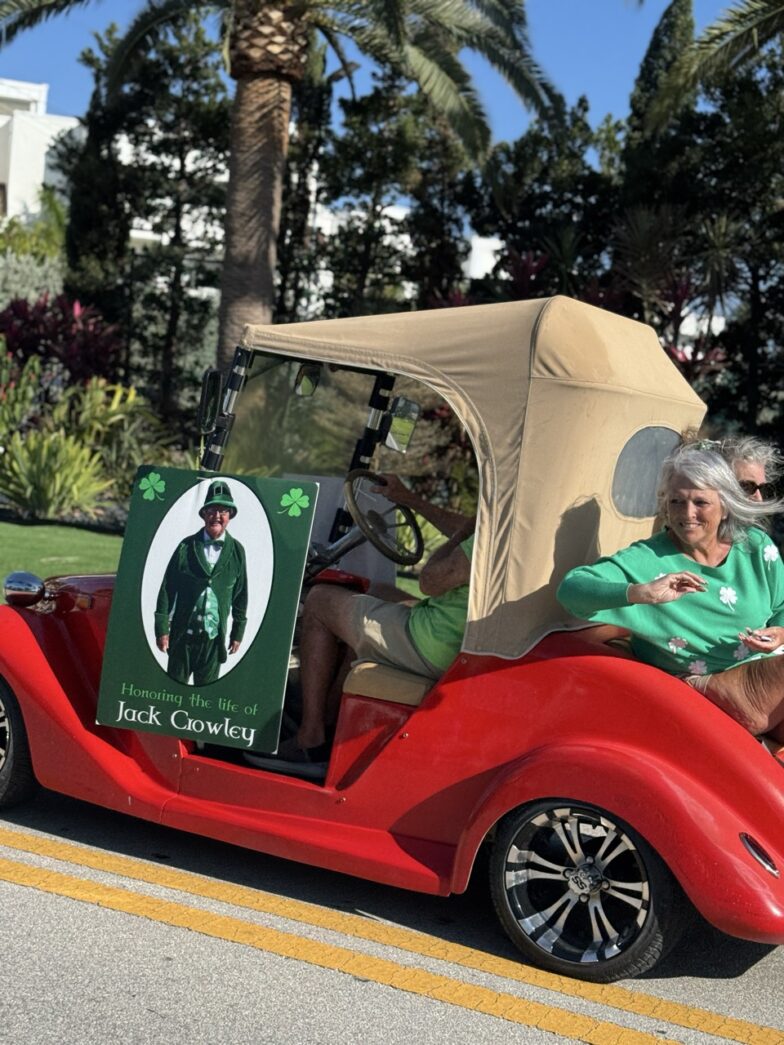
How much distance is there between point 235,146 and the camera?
14.5 metres

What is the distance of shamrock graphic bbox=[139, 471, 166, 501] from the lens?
4.30 metres

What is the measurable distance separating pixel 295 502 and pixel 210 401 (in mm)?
599

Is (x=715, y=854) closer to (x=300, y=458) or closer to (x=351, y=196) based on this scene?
(x=300, y=458)

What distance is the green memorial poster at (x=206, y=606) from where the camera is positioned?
13.5 ft

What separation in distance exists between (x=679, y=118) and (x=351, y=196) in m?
5.39

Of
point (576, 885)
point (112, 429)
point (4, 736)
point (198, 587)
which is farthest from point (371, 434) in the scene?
point (112, 429)

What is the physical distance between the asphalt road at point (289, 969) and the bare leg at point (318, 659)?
51 cm

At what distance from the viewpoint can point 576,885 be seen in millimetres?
3621

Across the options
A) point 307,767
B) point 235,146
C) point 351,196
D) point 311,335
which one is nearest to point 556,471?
point 311,335

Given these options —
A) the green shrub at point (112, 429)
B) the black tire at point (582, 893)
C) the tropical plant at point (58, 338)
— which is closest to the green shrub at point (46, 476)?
the green shrub at point (112, 429)

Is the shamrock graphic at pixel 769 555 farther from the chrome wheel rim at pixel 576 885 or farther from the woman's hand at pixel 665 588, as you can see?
the chrome wheel rim at pixel 576 885

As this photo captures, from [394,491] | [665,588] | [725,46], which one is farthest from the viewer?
[725,46]

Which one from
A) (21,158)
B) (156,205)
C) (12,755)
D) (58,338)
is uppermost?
(21,158)

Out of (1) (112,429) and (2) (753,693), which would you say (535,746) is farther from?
(1) (112,429)
